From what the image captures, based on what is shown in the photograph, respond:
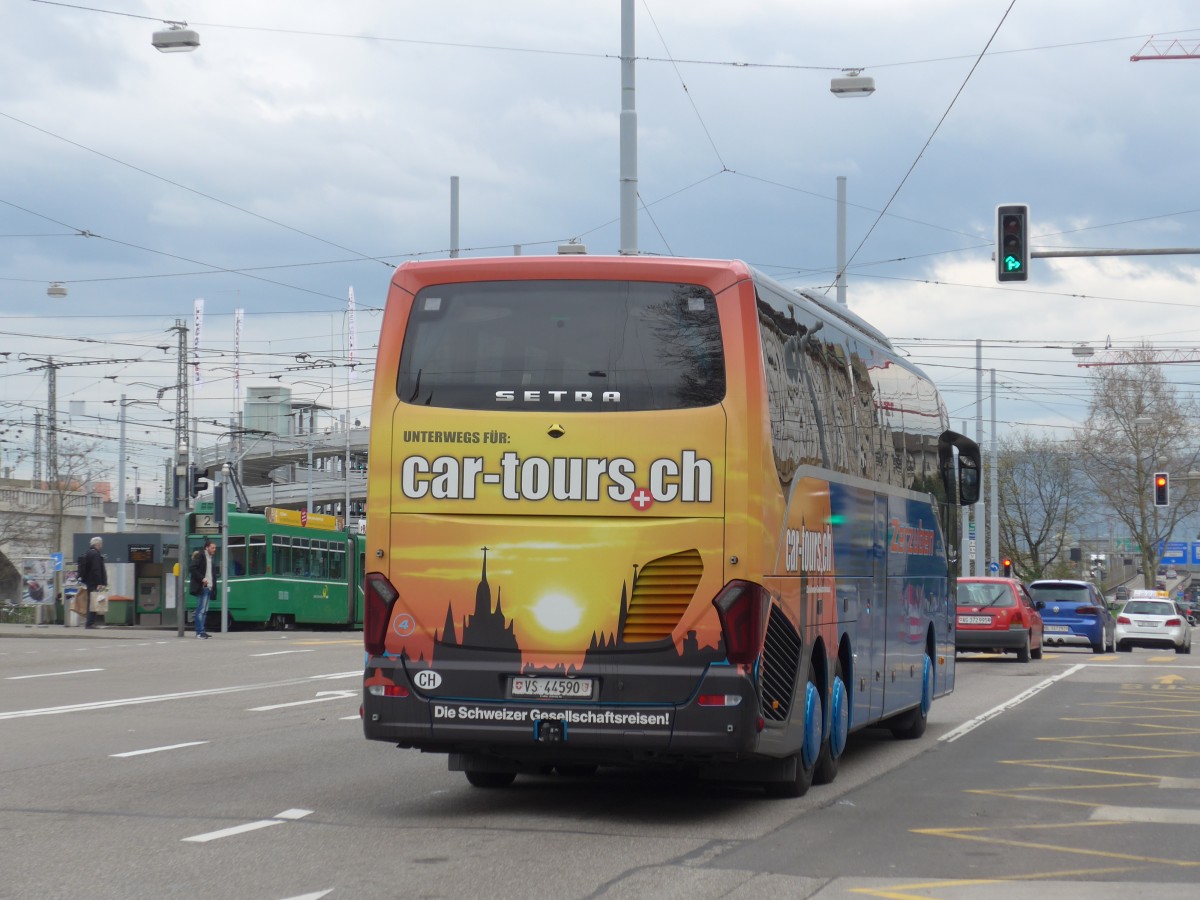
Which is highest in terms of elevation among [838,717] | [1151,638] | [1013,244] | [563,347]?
[1013,244]

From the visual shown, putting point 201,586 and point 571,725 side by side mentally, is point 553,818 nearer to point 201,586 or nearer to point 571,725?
point 571,725

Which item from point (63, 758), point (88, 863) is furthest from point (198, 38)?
point (88, 863)

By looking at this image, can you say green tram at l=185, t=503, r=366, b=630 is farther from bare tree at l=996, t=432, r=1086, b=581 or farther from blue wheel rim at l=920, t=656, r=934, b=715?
bare tree at l=996, t=432, r=1086, b=581

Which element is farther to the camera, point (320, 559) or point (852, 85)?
point (320, 559)

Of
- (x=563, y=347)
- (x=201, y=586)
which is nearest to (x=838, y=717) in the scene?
(x=563, y=347)

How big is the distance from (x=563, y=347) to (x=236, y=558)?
32.7 m

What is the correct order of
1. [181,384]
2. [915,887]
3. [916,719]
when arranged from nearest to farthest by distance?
1. [915,887]
2. [916,719]
3. [181,384]

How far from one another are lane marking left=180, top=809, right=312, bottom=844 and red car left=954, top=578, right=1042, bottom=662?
21335 mm

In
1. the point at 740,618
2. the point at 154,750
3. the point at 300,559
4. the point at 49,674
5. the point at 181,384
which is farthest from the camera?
the point at 181,384

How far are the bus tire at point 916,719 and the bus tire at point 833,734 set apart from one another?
12.1 ft

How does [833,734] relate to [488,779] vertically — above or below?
above

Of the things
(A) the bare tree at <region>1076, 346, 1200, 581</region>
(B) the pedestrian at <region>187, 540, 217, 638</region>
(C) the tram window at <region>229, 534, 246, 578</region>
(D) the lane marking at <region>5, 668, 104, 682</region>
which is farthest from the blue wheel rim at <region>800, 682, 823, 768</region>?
(A) the bare tree at <region>1076, 346, 1200, 581</region>

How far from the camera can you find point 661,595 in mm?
9266

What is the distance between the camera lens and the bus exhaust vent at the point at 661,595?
30.3 feet
